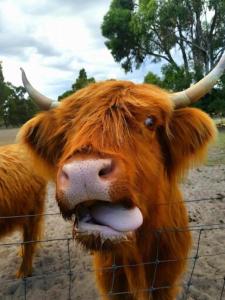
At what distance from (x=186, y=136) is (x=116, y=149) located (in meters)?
0.75

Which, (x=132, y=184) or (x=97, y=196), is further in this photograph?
(x=132, y=184)

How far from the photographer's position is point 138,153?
2.08m

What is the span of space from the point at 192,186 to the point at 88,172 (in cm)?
613

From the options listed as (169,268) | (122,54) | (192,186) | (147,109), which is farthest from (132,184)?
(122,54)

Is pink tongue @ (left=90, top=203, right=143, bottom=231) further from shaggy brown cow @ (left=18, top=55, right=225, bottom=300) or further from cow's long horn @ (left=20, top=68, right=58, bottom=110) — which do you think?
cow's long horn @ (left=20, top=68, right=58, bottom=110)

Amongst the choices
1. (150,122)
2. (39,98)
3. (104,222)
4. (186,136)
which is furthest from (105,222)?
(39,98)

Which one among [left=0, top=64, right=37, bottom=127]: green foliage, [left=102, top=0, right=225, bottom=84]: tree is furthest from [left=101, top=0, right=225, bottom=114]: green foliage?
[left=0, top=64, right=37, bottom=127]: green foliage

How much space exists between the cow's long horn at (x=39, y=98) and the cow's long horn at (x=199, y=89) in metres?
0.80

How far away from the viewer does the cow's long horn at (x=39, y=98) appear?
2705 millimetres

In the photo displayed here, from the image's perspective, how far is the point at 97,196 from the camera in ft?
5.65

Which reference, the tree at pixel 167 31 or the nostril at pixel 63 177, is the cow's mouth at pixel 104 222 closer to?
the nostril at pixel 63 177

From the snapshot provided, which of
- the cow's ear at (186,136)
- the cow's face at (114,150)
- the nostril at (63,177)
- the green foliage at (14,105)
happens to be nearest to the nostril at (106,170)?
the cow's face at (114,150)

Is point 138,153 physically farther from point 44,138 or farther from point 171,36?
point 171,36

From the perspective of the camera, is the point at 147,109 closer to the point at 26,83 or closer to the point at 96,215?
the point at 96,215
